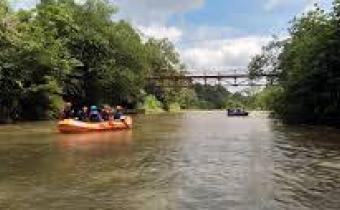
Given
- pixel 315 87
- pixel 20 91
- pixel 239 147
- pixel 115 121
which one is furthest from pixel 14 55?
pixel 239 147

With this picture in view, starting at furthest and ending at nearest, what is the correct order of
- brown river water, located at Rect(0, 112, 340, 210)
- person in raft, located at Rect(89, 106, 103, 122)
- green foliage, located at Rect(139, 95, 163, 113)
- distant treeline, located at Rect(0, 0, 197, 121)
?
A: green foliage, located at Rect(139, 95, 163, 113), distant treeline, located at Rect(0, 0, 197, 121), person in raft, located at Rect(89, 106, 103, 122), brown river water, located at Rect(0, 112, 340, 210)

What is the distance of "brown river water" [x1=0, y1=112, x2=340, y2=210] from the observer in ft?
46.5

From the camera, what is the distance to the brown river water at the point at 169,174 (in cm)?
1418

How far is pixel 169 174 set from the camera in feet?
61.1

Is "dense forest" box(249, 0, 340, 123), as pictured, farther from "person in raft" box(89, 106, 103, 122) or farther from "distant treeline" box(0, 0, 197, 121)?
"distant treeline" box(0, 0, 197, 121)

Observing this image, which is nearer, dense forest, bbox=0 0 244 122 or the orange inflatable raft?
the orange inflatable raft

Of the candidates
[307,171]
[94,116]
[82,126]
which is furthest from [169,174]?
[94,116]

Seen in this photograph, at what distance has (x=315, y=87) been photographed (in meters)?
41.1

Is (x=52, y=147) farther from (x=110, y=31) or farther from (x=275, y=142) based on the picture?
(x=110, y=31)

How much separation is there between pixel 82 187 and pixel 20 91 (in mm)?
35615

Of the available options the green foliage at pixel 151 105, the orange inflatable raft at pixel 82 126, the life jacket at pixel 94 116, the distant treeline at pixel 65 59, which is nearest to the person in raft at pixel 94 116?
the life jacket at pixel 94 116

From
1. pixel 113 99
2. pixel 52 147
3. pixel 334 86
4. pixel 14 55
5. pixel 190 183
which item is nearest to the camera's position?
pixel 190 183

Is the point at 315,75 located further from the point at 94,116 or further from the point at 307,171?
the point at 307,171

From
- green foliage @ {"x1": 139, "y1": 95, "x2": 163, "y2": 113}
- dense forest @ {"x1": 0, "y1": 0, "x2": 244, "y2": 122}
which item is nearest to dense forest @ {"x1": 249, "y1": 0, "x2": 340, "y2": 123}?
dense forest @ {"x1": 0, "y1": 0, "x2": 244, "y2": 122}
